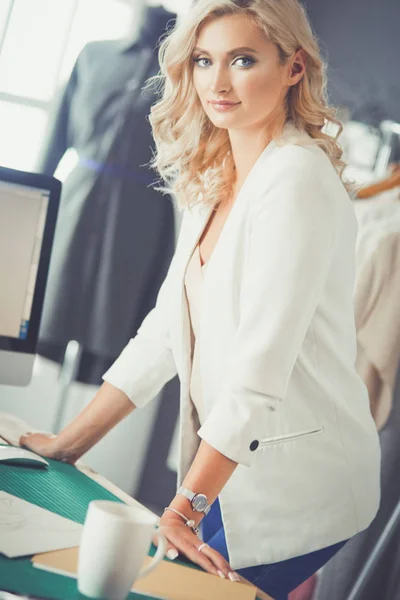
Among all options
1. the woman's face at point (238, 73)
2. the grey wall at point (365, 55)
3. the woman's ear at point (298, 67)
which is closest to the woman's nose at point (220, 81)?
the woman's face at point (238, 73)

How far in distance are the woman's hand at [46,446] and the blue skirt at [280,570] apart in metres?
0.29

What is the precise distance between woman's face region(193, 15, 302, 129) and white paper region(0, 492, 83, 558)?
29.1 inches

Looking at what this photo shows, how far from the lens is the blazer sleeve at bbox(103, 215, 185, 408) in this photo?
1.47 meters

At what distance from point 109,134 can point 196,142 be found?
41.1 inches

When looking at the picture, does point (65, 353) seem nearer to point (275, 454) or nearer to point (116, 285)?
point (116, 285)

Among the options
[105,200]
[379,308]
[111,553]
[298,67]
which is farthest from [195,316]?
[105,200]

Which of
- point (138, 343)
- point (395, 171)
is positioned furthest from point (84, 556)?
point (395, 171)

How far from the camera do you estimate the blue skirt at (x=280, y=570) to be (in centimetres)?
130

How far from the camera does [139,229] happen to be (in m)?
2.62

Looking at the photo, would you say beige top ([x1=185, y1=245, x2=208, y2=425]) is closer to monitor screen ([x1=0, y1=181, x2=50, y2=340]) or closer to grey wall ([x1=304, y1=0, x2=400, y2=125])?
monitor screen ([x1=0, y1=181, x2=50, y2=340])

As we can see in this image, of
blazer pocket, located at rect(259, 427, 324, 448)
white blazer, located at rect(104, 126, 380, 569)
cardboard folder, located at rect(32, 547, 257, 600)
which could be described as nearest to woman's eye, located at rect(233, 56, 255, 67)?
white blazer, located at rect(104, 126, 380, 569)

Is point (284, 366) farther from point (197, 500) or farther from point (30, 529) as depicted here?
point (30, 529)

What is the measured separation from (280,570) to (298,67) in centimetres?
89

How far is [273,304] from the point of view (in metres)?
1.12
